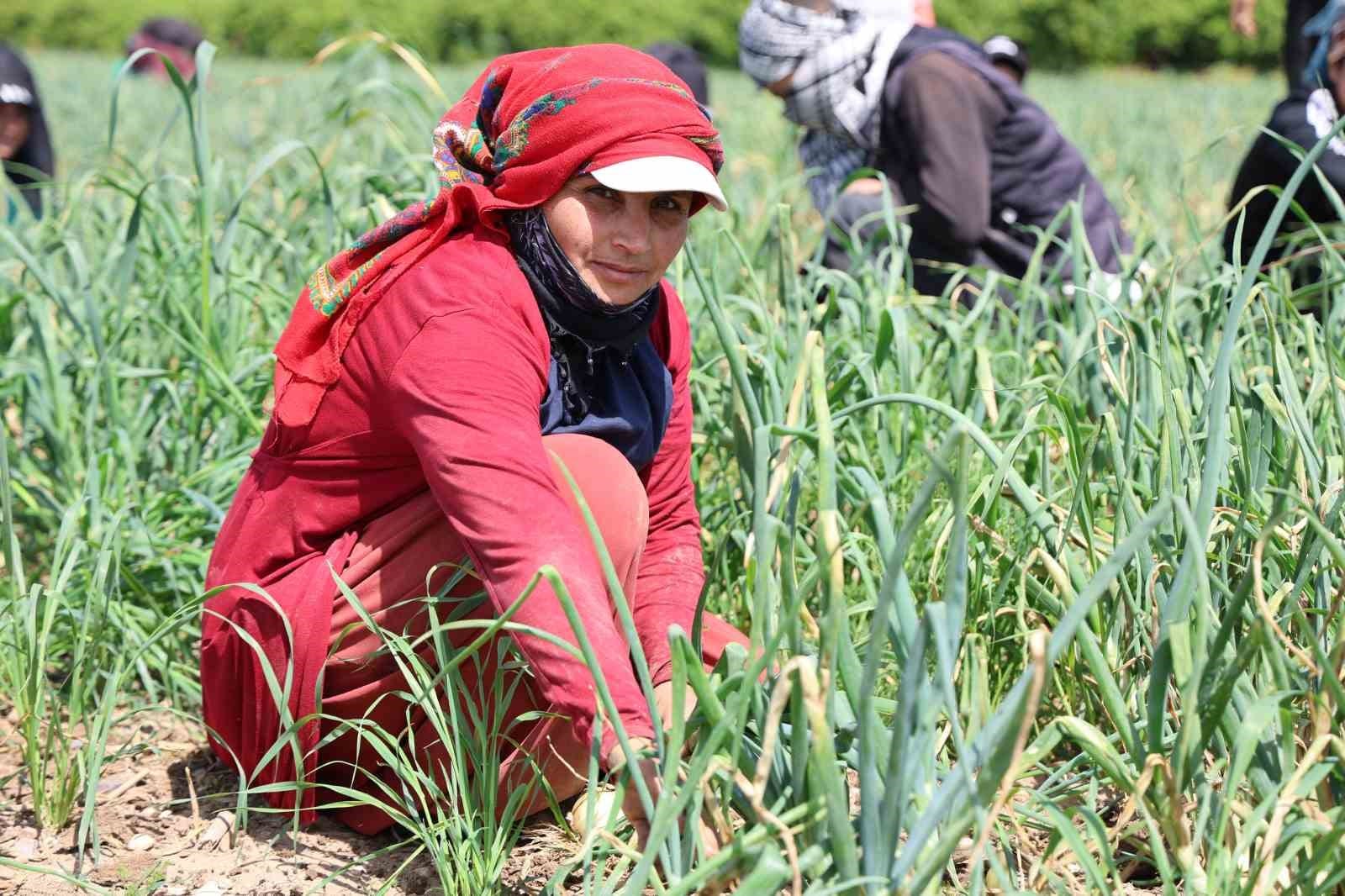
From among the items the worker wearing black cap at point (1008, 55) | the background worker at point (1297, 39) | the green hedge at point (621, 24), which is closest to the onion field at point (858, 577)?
the background worker at point (1297, 39)

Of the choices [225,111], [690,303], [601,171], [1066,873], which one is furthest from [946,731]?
[225,111]

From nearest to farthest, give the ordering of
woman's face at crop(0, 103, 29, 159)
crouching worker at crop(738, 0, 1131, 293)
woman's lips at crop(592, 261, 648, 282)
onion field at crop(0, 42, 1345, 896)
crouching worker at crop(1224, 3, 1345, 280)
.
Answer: onion field at crop(0, 42, 1345, 896), woman's lips at crop(592, 261, 648, 282), crouching worker at crop(1224, 3, 1345, 280), crouching worker at crop(738, 0, 1131, 293), woman's face at crop(0, 103, 29, 159)

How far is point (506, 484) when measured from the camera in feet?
4.27

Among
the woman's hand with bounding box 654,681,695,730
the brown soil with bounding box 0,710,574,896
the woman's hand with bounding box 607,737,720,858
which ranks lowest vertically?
the brown soil with bounding box 0,710,574,896

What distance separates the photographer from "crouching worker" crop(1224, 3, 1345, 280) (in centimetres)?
259

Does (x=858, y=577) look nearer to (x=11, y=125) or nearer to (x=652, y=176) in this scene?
(x=652, y=176)

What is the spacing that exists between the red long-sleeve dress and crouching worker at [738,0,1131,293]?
53.7 inches

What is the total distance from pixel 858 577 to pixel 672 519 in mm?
279

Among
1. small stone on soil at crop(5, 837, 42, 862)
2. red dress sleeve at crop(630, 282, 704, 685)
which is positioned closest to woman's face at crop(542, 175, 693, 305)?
red dress sleeve at crop(630, 282, 704, 685)

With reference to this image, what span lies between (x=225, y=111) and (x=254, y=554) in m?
8.14

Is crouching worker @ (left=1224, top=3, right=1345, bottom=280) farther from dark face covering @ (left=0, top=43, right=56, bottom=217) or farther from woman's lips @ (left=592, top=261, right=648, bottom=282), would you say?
dark face covering @ (left=0, top=43, right=56, bottom=217)

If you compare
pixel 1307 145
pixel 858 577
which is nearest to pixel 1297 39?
pixel 1307 145

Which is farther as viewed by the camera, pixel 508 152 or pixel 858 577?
pixel 858 577

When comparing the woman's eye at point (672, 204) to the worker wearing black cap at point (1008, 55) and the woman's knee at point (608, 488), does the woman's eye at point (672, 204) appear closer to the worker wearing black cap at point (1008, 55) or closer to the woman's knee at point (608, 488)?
the woman's knee at point (608, 488)
